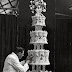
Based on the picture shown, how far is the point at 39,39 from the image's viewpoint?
230 inches

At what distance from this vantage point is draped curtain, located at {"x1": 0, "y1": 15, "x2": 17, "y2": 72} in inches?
258

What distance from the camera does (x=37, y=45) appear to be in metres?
5.98

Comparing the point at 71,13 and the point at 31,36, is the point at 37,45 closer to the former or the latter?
the point at 31,36

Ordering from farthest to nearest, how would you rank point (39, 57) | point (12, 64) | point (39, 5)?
point (39, 5)
point (39, 57)
point (12, 64)

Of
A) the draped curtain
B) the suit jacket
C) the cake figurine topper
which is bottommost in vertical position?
the suit jacket

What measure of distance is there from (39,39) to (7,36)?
3.68ft

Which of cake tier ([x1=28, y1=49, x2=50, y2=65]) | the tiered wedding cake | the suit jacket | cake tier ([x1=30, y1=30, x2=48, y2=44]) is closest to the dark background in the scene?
the tiered wedding cake

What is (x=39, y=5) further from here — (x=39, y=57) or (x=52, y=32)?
(x=39, y=57)

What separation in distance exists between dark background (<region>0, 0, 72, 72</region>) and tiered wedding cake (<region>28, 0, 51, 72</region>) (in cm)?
41

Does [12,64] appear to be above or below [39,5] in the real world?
below

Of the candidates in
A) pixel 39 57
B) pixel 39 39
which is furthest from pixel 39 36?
pixel 39 57

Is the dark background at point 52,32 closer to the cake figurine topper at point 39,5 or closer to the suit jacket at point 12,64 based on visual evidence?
the cake figurine topper at point 39,5

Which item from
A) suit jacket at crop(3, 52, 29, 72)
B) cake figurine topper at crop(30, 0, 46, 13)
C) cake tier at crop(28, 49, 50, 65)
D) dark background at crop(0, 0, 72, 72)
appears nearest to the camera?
suit jacket at crop(3, 52, 29, 72)

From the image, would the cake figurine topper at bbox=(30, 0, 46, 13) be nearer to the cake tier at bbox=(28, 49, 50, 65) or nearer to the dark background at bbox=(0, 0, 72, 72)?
Result: the dark background at bbox=(0, 0, 72, 72)
